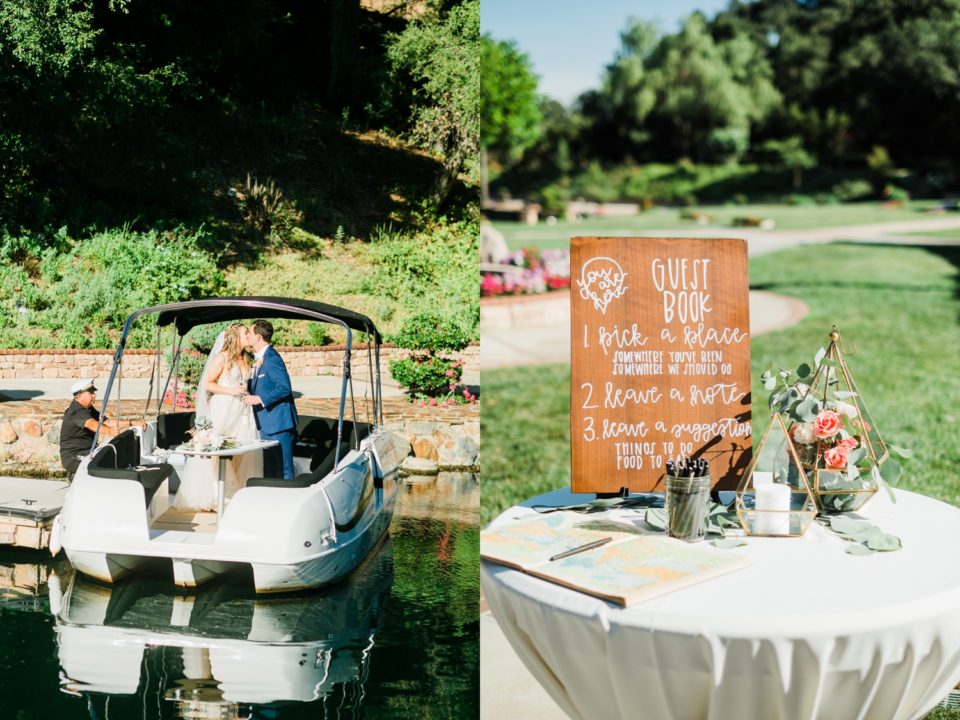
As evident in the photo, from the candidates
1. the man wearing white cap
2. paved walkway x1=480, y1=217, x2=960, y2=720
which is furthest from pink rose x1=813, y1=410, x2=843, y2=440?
the man wearing white cap

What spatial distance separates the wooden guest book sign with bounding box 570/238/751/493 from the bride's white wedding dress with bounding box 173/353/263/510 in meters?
1.66

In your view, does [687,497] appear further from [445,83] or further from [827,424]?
[445,83]

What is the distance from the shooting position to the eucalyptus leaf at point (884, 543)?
80.0 inches

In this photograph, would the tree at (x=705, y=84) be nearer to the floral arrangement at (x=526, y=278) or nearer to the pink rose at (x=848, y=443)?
the floral arrangement at (x=526, y=278)

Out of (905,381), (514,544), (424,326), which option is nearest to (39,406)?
(424,326)

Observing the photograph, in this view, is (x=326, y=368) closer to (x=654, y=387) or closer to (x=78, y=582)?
(x=78, y=582)

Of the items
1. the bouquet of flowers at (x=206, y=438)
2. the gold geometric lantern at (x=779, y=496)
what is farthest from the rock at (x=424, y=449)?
the gold geometric lantern at (x=779, y=496)

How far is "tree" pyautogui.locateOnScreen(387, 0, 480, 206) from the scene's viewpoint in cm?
363

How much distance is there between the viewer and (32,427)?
3.54m

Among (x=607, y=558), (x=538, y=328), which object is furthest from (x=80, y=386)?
(x=538, y=328)

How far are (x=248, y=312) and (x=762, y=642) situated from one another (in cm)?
249

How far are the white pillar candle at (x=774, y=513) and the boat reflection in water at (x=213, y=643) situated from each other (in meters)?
1.51

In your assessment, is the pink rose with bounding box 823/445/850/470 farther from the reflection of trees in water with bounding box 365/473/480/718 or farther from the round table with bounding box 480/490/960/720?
the reflection of trees in water with bounding box 365/473/480/718

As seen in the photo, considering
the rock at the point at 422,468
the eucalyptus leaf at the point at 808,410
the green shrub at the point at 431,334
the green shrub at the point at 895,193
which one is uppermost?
the green shrub at the point at 895,193
